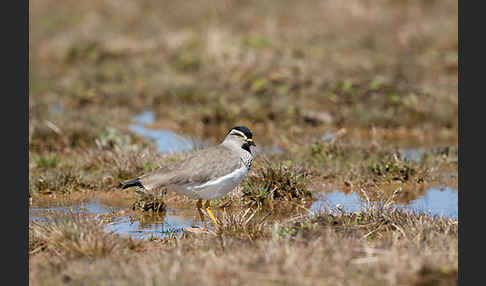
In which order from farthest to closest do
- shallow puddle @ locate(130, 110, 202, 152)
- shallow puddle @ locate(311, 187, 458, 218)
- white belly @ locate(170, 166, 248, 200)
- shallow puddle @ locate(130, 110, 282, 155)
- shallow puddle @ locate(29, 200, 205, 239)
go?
shallow puddle @ locate(130, 110, 202, 152) < shallow puddle @ locate(130, 110, 282, 155) < shallow puddle @ locate(311, 187, 458, 218) < shallow puddle @ locate(29, 200, 205, 239) < white belly @ locate(170, 166, 248, 200)

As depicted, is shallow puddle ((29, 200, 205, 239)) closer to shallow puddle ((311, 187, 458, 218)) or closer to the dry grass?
the dry grass

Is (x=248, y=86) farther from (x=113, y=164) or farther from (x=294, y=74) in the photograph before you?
(x=113, y=164)

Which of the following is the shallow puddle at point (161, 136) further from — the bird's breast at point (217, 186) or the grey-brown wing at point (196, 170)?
the bird's breast at point (217, 186)

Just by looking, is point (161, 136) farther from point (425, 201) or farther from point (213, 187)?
point (213, 187)

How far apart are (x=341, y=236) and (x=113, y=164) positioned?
505 cm

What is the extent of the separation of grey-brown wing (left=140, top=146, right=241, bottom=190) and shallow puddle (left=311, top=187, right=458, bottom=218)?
171 cm

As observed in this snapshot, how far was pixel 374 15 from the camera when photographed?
23.6 metres

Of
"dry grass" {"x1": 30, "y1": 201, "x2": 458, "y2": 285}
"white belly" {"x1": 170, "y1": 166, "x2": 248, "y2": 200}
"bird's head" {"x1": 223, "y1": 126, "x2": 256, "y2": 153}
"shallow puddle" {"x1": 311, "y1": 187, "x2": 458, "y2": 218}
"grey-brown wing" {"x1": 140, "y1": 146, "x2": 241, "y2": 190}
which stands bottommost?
"dry grass" {"x1": 30, "y1": 201, "x2": 458, "y2": 285}

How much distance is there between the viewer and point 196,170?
320 inches

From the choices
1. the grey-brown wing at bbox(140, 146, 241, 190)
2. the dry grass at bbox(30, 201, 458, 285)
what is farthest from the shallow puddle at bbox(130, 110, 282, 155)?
the dry grass at bbox(30, 201, 458, 285)

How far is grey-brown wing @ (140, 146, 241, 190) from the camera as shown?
26.3 feet

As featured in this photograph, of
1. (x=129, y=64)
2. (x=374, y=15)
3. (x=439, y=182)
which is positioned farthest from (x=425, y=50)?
(x=439, y=182)

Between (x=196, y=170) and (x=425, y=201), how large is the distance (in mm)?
3698

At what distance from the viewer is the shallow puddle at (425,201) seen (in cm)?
943
